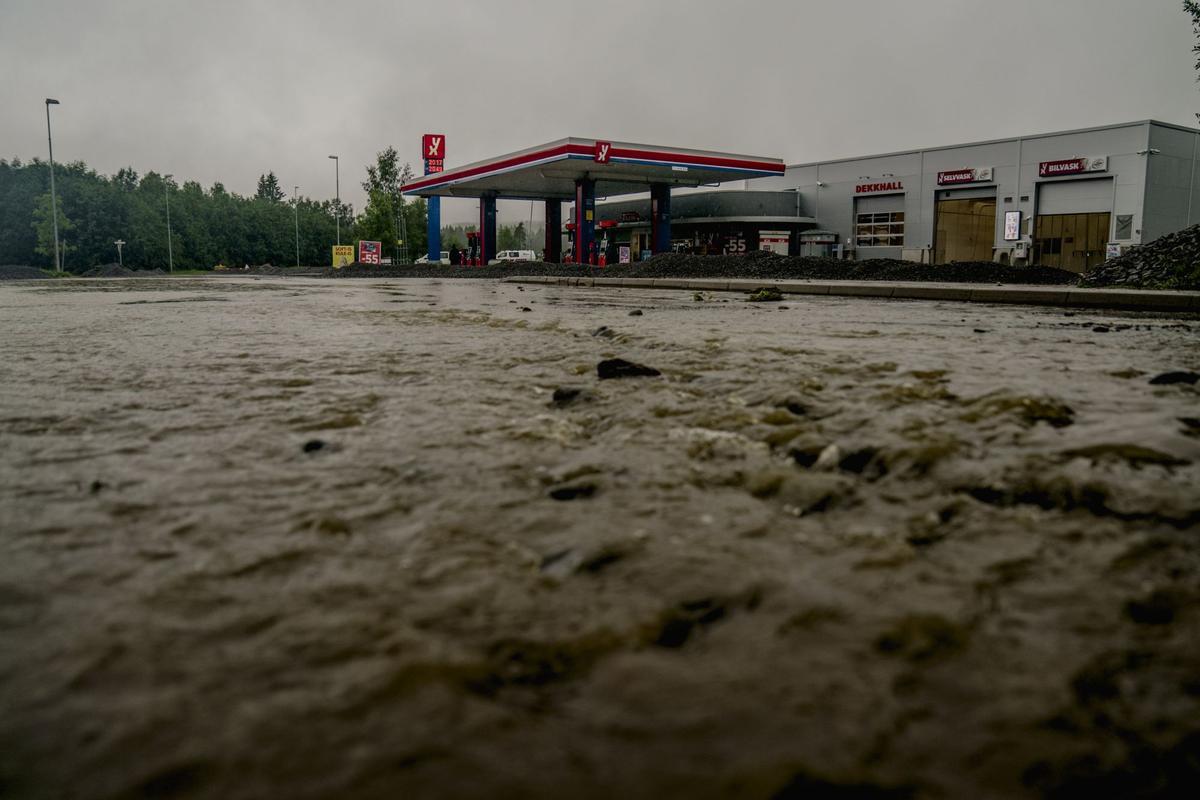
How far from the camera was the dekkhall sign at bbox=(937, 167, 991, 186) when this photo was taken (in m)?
40.4

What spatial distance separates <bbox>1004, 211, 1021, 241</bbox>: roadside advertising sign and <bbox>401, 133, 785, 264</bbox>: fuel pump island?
11.9 metres

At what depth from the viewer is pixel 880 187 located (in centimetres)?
4509

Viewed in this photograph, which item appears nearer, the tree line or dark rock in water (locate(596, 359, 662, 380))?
dark rock in water (locate(596, 359, 662, 380))

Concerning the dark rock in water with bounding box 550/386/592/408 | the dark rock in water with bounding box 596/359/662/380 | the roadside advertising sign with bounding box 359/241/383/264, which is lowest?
the dark rock in water with bounding box 550/386/592/408

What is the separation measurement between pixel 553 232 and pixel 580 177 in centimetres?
724

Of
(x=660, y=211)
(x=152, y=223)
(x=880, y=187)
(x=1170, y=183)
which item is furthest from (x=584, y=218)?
(x=152, y=223)

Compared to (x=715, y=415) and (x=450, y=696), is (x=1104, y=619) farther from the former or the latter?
(x=715, y=415)

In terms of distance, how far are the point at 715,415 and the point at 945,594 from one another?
1554mm

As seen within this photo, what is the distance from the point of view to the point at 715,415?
290 centimetres

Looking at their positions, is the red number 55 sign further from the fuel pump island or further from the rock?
the rock

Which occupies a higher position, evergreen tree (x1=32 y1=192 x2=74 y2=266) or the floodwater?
evergreen tree (x1=32 y1=192 x2=74 y2=266)

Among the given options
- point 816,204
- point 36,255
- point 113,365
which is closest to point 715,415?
point 113,365

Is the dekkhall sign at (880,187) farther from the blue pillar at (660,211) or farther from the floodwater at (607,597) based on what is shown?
the floodwater at (607,597)

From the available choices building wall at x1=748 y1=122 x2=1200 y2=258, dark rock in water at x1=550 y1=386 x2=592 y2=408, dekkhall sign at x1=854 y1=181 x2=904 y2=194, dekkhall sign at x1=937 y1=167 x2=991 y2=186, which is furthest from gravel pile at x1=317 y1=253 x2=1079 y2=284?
dekkhall sign at x1=854 y1=181 x2=904 y2=194
